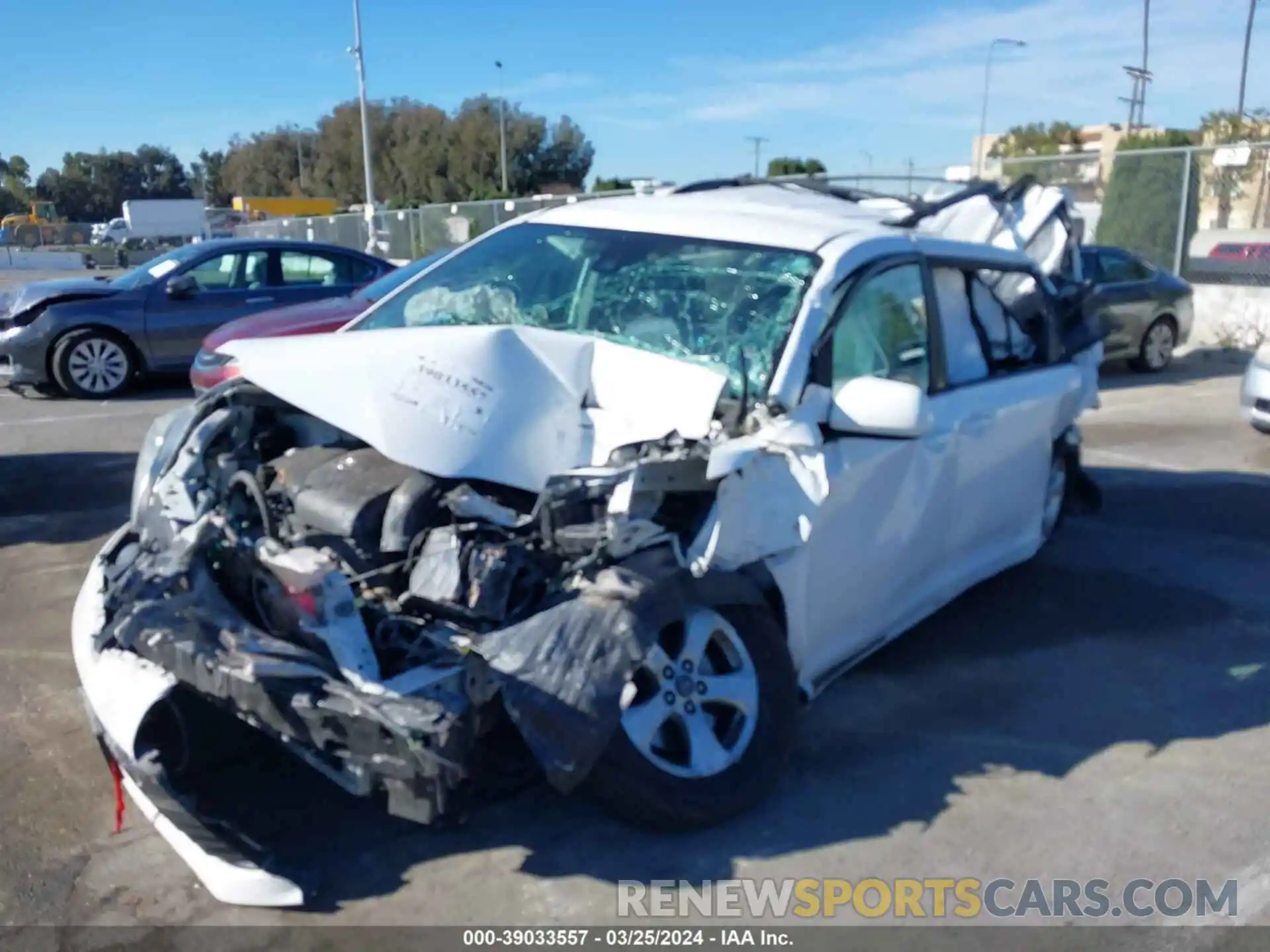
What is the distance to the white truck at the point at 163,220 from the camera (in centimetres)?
5031

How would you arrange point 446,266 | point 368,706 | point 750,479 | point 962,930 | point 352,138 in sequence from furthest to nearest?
point 352,138, point 446,266, point 750,479, point 962,930, point 368,706

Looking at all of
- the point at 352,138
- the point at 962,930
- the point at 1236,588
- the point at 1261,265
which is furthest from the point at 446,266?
the point at 352,138

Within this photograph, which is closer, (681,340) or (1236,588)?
(681,340)

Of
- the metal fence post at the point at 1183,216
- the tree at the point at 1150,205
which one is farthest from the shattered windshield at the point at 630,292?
the metal fence post at the point at 1183,216

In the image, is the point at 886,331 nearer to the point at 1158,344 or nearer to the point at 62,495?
the point at 62,495

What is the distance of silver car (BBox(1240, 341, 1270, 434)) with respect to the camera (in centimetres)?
920

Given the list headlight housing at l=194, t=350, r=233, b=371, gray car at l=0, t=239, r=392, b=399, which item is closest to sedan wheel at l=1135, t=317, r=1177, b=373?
gray car at l=0, t=239, r=392, b=399

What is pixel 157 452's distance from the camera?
409 cm

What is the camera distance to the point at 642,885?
3355 mm

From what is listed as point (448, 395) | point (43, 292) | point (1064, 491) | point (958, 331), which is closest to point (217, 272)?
point (43, 292)

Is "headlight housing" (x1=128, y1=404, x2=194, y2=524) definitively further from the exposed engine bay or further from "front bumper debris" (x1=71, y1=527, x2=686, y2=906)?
"front bumper debris" (x1=71, y1=527, x2=686, y2=906)

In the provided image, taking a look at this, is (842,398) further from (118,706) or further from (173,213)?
(173,213)

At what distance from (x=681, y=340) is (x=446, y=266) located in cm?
139

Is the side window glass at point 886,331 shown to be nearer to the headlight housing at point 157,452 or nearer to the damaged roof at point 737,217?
the damaged roof at point 737,217
